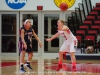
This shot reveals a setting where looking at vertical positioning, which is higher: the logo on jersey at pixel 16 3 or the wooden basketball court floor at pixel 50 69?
the logo on jersey at pixel 16 3

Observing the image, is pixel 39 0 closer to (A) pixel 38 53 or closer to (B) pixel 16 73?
(A) pixel 38 53

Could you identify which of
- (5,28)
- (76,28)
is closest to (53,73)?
(76,28)

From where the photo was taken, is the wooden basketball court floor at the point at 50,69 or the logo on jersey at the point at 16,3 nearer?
the wooden basketball court floor at the point at 50,69

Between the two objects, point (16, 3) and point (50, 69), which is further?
point (16, 3)

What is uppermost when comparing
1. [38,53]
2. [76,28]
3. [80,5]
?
[80,5]

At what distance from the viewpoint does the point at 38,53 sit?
Answer: 22.3m

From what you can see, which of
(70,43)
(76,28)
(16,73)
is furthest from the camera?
(76,28)

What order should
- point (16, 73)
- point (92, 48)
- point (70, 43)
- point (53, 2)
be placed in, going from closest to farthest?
point (16, 73) → point (70, 43) → point (92, 48) → point (53, 2)

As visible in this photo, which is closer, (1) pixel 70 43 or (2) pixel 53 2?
(1) pixel 70 43

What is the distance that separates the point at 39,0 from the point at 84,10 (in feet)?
11.2

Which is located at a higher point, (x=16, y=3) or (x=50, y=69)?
(x=16, y=3)

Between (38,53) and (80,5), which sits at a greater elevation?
(80,5)

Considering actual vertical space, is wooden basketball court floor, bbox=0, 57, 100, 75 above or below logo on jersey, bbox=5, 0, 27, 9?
below

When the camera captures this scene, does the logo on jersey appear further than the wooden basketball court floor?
Yes
